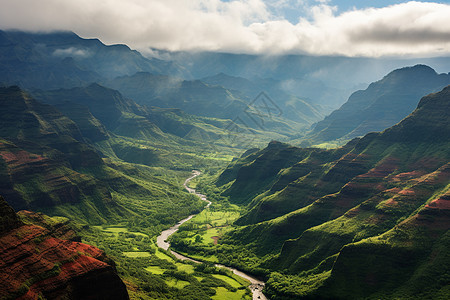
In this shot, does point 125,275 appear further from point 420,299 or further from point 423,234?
point 423,234

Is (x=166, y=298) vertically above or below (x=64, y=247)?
below

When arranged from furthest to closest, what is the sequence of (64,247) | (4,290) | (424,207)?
(424,207) < (64,247) < (4,290)

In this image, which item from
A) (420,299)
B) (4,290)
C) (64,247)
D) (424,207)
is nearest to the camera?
(4,290)

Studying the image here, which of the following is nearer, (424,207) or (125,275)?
(125,275)

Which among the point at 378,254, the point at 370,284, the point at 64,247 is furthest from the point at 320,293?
the point at 64,247

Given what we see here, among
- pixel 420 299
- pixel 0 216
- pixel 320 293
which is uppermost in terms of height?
pixel 0 216

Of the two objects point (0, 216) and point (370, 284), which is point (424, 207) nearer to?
point (370, 284)
